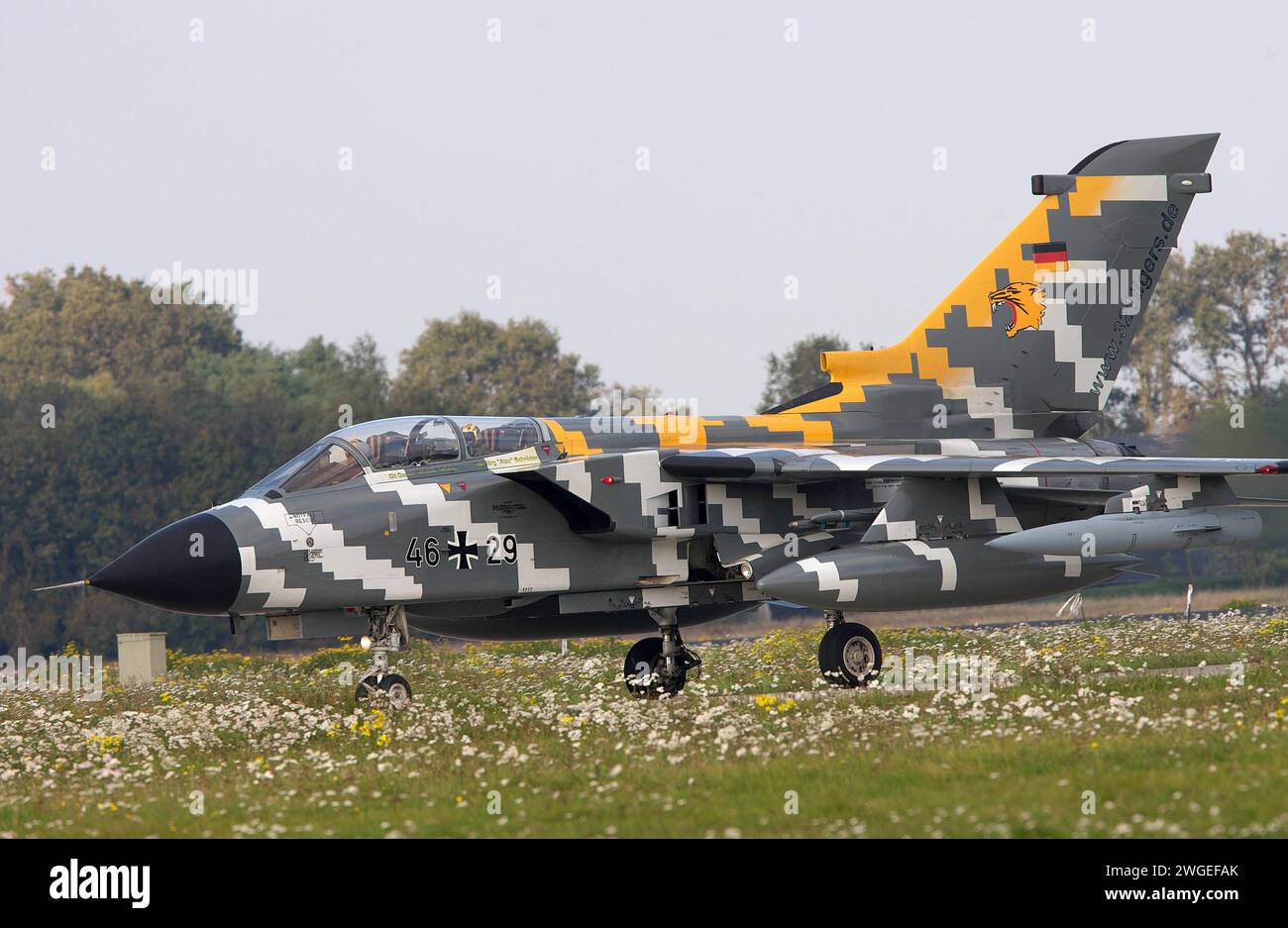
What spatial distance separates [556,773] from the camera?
408 inches

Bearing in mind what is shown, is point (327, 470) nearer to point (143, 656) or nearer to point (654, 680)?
point (654, 680)

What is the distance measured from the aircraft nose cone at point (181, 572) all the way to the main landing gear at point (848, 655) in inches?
257

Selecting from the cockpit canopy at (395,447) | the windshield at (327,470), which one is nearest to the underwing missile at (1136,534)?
the cockpit canopy at (395,447)

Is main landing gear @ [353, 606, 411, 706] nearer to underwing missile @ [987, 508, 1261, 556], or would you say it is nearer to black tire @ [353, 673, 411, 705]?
black tire @ [353, 673, 411, 705]

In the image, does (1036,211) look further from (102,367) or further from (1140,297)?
(102,367)

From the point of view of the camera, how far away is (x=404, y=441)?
48.6ft

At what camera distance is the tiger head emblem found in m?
17.6

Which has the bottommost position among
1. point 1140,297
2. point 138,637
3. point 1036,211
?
point 138,637

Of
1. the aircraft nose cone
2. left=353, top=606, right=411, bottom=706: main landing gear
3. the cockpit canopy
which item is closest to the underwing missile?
the cockpit canopy

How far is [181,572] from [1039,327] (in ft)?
34.2

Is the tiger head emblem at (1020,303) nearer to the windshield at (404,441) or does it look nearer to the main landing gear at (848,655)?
the main landing gear at (848,655)

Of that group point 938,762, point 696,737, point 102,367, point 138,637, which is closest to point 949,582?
point 696,737

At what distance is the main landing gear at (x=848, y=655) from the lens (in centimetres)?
1619
